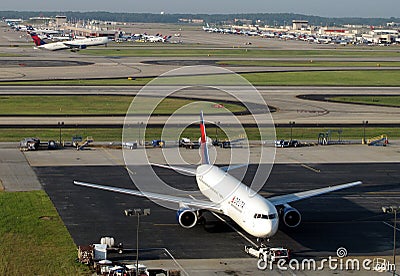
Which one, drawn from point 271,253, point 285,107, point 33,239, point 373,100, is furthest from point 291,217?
point 373,100

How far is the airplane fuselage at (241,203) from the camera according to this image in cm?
5525

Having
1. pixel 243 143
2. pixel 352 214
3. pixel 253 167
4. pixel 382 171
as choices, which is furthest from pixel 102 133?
pixel 352 214

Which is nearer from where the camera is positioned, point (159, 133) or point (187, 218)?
point (187, 218)

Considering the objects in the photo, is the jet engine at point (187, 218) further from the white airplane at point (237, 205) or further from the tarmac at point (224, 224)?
the tarmac at point (224, 224)

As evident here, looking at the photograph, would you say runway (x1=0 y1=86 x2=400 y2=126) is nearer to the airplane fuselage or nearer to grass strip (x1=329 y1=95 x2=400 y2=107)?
grass strip (x1=329 y1=95 x2=400 y2=107)

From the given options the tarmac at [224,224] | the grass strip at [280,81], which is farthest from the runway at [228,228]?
the grass strip at [280,81]

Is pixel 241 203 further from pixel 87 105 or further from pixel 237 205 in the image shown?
pixel 87 105

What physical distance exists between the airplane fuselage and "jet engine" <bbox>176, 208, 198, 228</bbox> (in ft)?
7.86

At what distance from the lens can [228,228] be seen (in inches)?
2532

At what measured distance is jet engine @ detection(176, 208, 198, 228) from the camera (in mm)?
62250

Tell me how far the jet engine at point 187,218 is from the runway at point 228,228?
0.97 m

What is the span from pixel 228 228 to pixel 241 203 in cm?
683

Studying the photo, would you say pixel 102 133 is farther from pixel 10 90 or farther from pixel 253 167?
pixel 10 90

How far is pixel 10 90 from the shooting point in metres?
158
